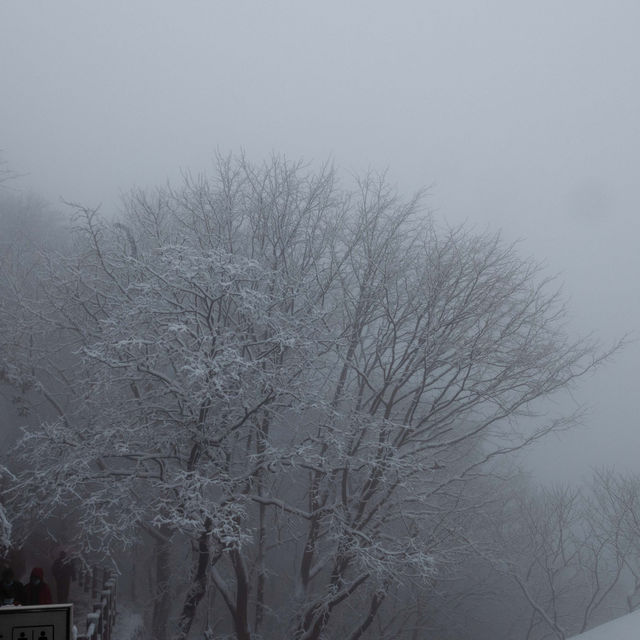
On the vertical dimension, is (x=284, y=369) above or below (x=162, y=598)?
above

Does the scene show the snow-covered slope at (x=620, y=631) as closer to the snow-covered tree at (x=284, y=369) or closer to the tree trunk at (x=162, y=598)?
the snow-covered tree at (x=284, y=369)

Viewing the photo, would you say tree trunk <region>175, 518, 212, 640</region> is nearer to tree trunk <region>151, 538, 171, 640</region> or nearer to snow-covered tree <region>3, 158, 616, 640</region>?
snow-covered tree <region>3, 158, 616, 640</region>

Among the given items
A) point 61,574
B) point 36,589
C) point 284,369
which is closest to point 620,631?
point 284,369

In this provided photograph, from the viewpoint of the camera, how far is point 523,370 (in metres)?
8.91

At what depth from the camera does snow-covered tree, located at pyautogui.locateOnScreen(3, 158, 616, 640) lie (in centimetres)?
769

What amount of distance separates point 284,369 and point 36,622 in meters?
5.65

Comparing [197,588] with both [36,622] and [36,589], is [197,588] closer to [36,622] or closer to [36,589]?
[36,589]

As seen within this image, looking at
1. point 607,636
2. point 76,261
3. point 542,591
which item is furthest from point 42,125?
point 607,636

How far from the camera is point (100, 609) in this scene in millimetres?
6840

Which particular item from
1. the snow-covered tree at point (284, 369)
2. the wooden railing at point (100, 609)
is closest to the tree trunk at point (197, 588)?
the snow-covered tree at point (284, 369)

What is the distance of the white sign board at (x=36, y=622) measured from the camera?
2309 millimetres

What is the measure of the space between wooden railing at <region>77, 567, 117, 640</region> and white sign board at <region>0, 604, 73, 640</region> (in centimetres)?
368

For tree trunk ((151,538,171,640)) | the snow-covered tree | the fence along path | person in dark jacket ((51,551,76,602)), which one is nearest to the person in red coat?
the fence along path

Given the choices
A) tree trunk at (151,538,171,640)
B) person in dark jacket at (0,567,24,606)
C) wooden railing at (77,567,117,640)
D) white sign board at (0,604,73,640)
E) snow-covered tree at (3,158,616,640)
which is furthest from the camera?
tree trunk at (151,538,171,640)
